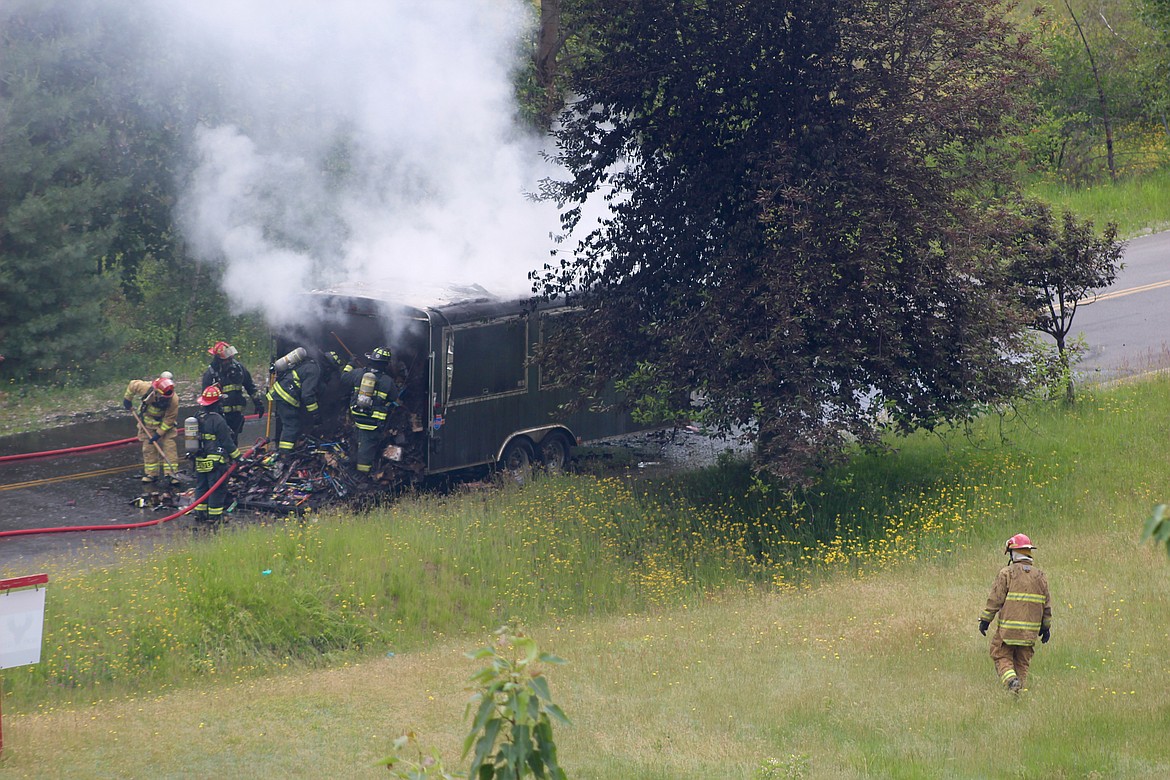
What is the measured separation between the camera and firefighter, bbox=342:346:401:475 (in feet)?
46.4

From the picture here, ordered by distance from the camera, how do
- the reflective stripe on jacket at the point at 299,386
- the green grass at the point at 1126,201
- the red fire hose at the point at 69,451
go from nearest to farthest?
the reflective stripe on jacket at the point at 299,386 → the red fire hose at the point at 69,451 → the green grass at the point at 1126,201

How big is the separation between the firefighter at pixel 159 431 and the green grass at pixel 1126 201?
20.8 metres

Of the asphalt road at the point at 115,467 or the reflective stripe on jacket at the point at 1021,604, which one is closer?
the reflective stripe on jacket at the point at 1021,604

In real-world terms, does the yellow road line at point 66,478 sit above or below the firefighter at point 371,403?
below

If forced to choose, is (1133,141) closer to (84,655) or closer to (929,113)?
(929,113)

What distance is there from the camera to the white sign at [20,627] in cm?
780

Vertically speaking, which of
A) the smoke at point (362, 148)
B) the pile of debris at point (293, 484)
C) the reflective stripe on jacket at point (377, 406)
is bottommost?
the pile of debris at point (293, 484)

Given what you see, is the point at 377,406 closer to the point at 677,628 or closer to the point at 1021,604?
the point at 677,628

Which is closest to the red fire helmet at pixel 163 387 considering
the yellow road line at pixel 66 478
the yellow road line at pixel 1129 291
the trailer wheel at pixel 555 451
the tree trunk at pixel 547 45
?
the yellow road line at pixel 66 478

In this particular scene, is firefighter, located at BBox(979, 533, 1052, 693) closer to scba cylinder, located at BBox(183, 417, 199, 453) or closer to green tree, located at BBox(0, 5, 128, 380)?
scba cylinder, located at BBox(183, 417, 199, 453)

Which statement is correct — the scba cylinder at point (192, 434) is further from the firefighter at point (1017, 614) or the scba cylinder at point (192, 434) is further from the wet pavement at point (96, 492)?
the firefighter at point (1017, 614)

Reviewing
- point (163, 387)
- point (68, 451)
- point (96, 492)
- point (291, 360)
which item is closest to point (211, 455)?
point (291, 360)

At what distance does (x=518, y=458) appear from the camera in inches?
618

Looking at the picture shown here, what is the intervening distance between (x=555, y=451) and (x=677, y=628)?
5522 millimetres
